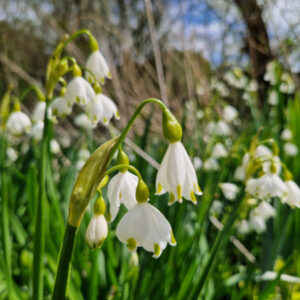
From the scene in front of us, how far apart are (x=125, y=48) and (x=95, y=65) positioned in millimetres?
3035

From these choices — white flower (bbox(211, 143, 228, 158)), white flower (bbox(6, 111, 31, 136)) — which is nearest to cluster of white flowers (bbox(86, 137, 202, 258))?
white flower (bbox(6, 111, 31, 136))

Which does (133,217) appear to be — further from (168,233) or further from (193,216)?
(193,216)

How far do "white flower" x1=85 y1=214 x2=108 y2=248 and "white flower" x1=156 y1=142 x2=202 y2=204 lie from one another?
0.13m

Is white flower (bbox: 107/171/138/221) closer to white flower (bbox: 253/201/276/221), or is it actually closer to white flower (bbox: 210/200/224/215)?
white flower (bbox: 253/201/276/221)

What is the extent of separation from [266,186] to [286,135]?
5.97 feet

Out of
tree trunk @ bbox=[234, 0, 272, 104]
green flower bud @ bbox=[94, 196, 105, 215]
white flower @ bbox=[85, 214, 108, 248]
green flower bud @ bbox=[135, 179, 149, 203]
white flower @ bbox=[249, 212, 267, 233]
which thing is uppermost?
tree trunk @ bbox=[234, 0, 272, 104]

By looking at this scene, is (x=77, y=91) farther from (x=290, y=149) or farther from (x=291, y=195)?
(x=290, y=149)

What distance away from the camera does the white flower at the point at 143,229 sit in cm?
75

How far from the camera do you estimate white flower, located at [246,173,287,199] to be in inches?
54.1

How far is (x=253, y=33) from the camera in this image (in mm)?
4652

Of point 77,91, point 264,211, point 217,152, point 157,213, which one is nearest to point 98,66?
point 77,91

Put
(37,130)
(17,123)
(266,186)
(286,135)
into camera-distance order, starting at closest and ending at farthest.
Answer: (266,186) < (17,123) < (37,130) < (286,135)

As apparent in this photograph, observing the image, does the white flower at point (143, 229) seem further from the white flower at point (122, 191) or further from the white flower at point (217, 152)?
the white flower at point (217, 152)

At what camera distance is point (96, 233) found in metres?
0.75
